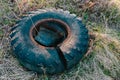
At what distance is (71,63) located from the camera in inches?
131

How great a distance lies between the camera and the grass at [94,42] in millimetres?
3436

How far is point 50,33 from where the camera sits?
3.55 metres

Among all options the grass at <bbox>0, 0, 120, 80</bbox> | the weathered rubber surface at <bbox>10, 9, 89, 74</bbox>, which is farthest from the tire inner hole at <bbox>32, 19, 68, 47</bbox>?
the grass at <bbox>0, 0, 120, 80</bbox>

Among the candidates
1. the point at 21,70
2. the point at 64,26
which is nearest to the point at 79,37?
the point at 64,26

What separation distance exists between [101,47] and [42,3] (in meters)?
1.10

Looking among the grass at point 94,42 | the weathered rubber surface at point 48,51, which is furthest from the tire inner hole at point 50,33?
the grass at point 94,42

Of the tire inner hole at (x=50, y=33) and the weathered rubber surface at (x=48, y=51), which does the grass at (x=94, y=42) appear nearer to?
the weathered rubber surface at (x=48, y=51)

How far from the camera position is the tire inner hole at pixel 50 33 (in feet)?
11.2

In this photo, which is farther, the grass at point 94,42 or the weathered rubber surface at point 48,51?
the grass at point 94,42

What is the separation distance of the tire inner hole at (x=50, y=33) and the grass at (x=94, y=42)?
379 millimetres

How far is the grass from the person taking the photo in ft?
11.3

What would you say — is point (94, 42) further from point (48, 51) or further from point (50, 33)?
point (48, 51)

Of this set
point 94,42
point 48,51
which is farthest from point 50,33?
point 94,42

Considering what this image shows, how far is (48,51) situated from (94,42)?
30.2 inches
